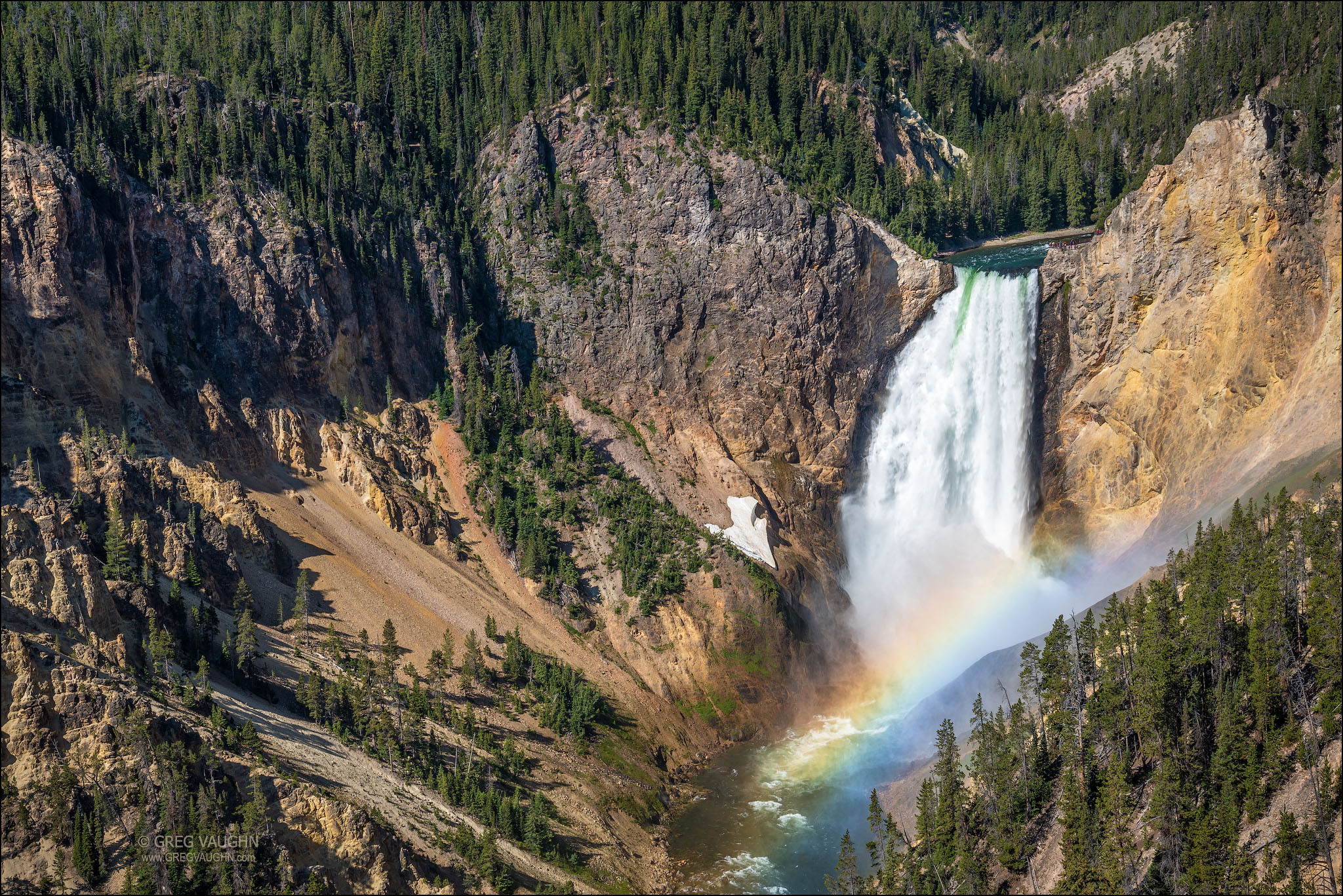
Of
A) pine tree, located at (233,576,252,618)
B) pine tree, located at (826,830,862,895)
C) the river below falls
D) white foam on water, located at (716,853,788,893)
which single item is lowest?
pine tree, located at (826,830,862,895)

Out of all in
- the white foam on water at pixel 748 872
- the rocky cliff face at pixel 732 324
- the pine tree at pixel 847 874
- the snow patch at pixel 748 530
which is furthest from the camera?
the rocky cliff face at pixel 732 324

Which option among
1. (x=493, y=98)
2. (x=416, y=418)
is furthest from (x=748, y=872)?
(x=493, y=98)

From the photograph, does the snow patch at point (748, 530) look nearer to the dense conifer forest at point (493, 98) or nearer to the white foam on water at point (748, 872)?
the dense conifer forest at point (493, 98)

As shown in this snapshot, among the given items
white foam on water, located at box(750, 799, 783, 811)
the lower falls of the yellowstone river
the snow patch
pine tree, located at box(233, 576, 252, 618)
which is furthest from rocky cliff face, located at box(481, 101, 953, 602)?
pine tree, located at box(233, 576, 252, 618)

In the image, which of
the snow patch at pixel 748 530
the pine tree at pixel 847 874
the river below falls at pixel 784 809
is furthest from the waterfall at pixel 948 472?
the pine tree at pixel 847 874

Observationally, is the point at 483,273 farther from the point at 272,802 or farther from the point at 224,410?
the point at 272,802

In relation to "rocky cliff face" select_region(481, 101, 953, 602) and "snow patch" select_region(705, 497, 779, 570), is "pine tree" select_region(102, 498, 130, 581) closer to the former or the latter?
"rocky cliff face" select_region(481, 101, 953, 602)

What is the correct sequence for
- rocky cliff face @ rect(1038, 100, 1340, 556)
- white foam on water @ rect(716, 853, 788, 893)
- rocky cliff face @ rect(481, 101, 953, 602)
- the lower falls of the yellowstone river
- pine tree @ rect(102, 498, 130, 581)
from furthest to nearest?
1. rocky cliff face @ rect(481, 101, 953, 602)
2. the lower falls of the yellowstone river
3. rocky cliff face @ rect(1038, 100, 1340, 556)
4. pine tree @ rect(102, 498, 130, 581)
5. white foam on water @ rect(716, 853, 788, 893)
